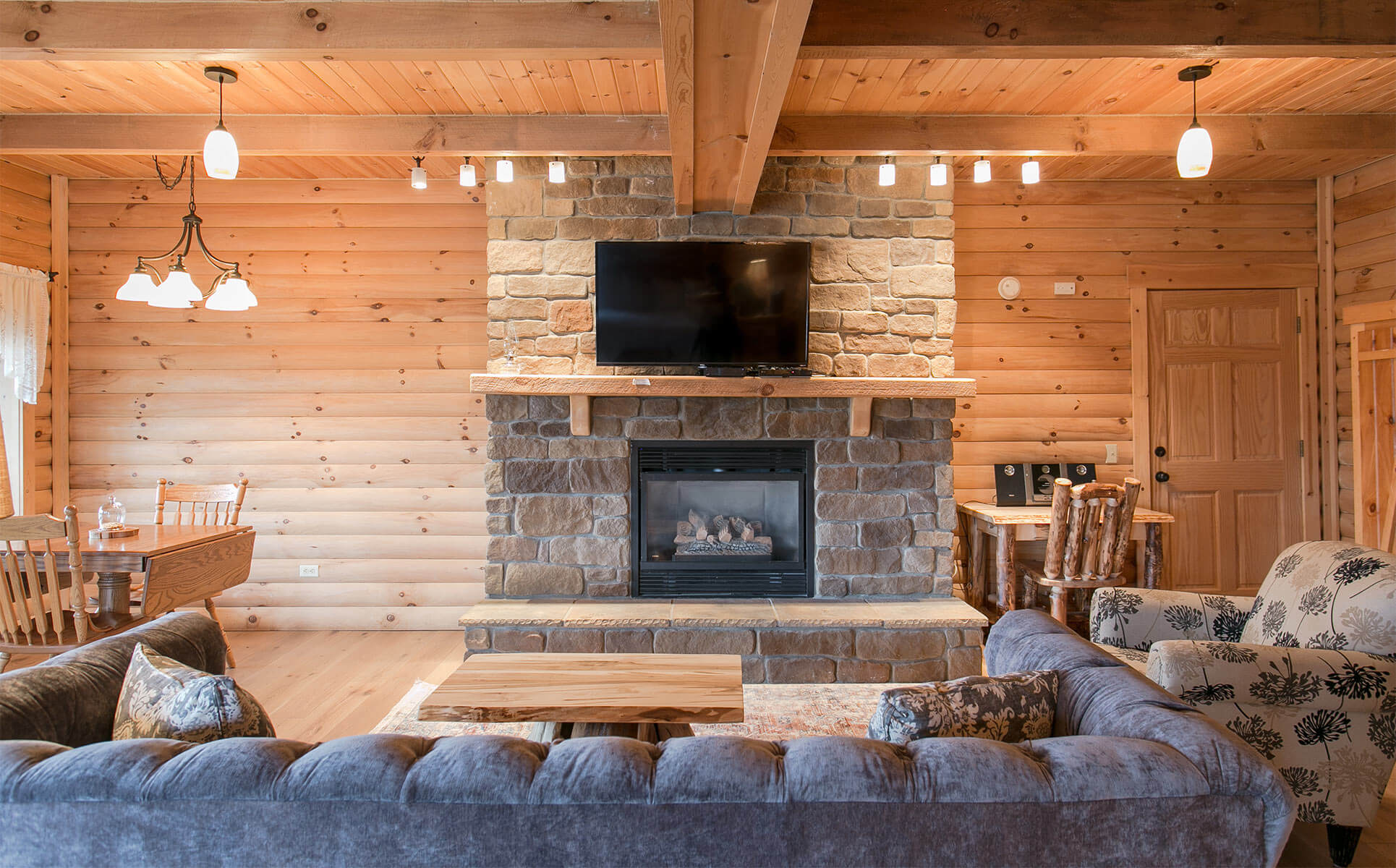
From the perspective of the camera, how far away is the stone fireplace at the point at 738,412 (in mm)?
3828

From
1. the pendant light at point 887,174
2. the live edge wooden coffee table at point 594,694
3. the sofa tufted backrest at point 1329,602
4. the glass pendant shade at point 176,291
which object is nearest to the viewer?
the live edge wooden coffee table at point 594,694

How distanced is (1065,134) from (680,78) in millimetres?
2188

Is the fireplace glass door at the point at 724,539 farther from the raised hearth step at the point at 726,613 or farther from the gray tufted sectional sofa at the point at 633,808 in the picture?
the gray tufted sectional sofa at the point at 633,808

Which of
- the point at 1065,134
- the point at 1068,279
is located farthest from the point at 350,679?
the point at 1068,279

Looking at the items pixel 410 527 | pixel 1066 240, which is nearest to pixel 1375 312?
pixel 1066 240

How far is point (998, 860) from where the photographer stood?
114 cm

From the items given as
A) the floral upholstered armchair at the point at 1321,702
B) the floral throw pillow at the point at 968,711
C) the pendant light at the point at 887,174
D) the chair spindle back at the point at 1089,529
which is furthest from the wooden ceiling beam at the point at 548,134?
the floral throw pillow at the point at 968,711

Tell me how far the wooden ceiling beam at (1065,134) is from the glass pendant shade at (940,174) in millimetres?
142

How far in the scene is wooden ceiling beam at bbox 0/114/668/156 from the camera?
3.55 m

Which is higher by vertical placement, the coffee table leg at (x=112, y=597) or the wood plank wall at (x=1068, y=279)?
the wood plank wall at (x=1068, y=279)

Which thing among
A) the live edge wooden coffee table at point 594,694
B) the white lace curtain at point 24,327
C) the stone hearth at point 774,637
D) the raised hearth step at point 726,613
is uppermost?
the white lace curtain at point 24,327

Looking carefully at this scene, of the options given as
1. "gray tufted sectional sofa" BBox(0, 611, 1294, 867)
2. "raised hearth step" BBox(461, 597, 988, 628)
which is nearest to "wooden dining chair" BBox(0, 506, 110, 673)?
"raised hearth step" BBox(461, 597, 988, 628)

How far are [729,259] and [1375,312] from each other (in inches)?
115

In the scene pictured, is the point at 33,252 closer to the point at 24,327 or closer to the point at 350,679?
the point at 24,327
